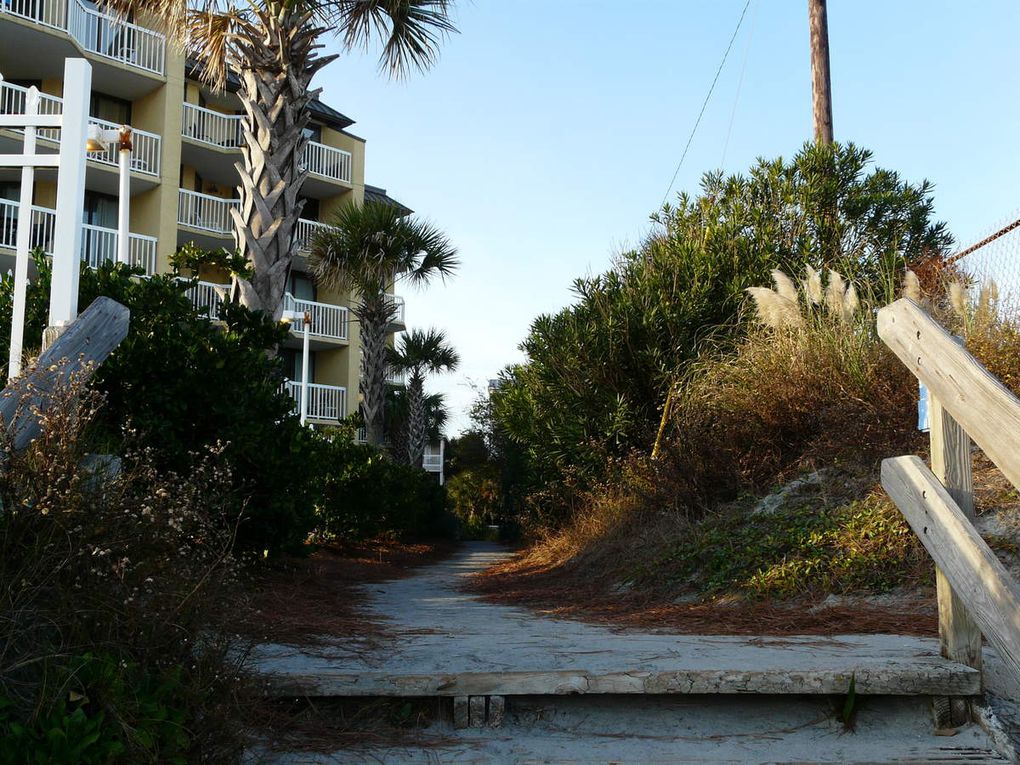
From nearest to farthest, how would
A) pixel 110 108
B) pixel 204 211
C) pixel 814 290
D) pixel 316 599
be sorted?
pixel 316 599 → pixel 814 290 → pixel 110 108 → pixel 204 211

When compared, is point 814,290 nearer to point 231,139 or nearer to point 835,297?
point 835,297

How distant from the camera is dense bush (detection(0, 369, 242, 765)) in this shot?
218 centimetres

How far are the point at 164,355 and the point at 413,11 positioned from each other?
716 centimetres

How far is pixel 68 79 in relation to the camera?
428 cm

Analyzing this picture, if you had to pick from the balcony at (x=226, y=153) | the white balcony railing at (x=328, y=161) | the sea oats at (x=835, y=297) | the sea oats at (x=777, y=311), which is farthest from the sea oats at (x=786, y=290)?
the white balcony railing at (x=328, y=161)

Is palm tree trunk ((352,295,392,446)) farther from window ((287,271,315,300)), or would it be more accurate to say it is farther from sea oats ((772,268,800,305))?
sea oats ((772,268,800,305))

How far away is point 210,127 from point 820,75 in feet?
54.6

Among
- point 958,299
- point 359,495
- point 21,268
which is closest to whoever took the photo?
point 21,268

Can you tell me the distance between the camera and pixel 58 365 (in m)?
3.19

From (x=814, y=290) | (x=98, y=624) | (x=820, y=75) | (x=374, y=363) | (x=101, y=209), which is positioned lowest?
(x=98, y=624)

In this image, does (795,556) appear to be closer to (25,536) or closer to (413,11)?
(25,536)

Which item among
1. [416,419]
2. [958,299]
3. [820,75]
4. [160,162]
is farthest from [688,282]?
[416,419]

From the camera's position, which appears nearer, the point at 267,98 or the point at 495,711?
the point at 495,711

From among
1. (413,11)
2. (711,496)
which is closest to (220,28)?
(413,11)
